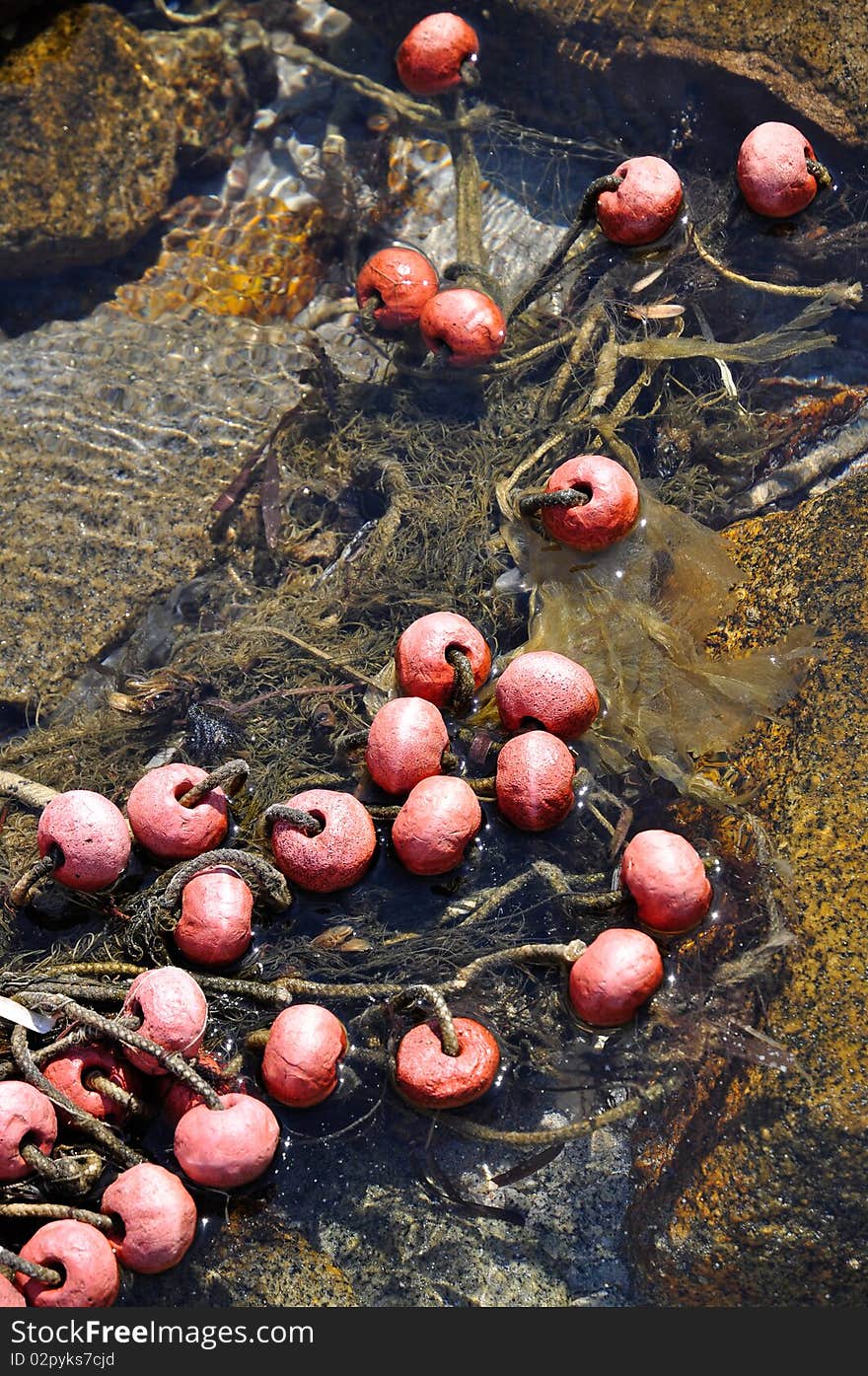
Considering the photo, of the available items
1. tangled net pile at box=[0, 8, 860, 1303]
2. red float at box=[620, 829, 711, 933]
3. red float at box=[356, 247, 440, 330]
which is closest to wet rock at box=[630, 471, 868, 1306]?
tangled net pile at box=[0, 8, 860, 1303]

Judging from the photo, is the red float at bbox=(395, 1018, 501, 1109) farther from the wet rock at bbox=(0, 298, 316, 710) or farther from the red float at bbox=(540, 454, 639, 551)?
the wet rock at bbox=(0, 298, 316, 710)

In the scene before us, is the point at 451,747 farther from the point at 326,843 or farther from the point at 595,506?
the point at 595,506

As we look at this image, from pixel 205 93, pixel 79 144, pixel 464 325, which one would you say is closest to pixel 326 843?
pixel 464 325

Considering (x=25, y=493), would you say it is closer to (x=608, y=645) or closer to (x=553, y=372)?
(x=553, y=372)

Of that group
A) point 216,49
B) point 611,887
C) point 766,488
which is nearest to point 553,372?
point 766,488

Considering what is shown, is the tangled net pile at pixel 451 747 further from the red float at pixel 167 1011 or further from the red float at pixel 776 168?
the red float at pixel 776 168
